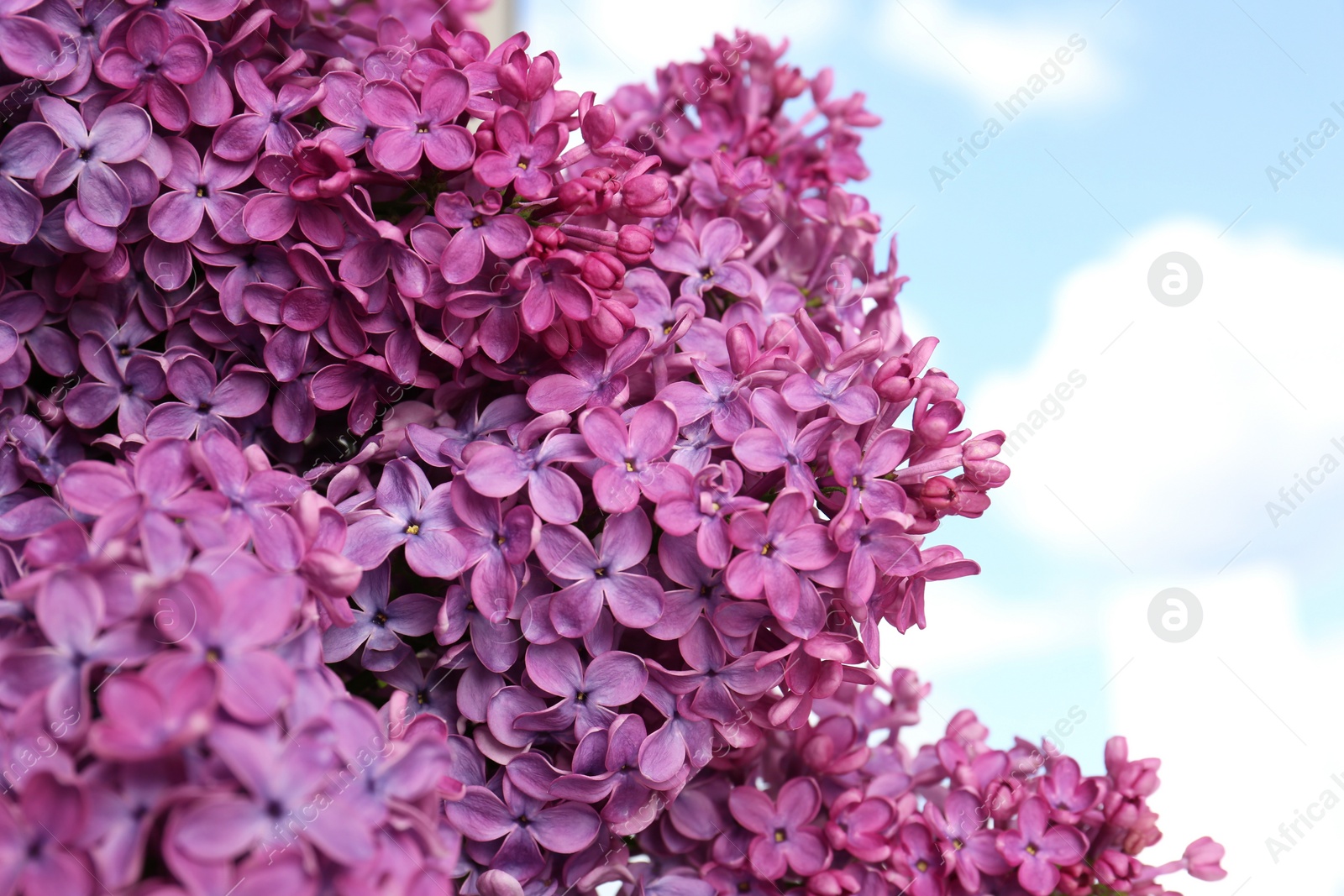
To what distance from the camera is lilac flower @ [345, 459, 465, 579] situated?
562mm

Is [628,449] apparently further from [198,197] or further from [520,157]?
[198,197]

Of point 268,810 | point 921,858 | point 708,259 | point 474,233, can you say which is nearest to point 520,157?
point 474,233

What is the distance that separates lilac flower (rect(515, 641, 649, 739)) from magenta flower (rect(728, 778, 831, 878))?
0.46 feet

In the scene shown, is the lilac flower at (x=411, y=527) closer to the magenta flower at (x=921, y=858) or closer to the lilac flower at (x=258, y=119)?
the lilac flower at (x=258, y=119)

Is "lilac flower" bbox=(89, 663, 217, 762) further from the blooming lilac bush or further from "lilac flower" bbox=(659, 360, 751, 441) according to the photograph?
"lilac flower" bbox=(659, 360, 751, 441)

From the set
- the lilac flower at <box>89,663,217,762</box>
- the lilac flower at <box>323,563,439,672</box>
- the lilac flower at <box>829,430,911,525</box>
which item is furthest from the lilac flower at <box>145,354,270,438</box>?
the lilac flower at <box>829,430,911,525</box>

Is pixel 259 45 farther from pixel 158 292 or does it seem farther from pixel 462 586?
pixel 462 586

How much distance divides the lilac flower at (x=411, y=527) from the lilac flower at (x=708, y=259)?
0.21 meters

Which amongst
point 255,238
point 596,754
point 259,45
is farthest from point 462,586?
point 259,45

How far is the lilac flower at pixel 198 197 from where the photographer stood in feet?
1.94

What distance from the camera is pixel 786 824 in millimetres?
683

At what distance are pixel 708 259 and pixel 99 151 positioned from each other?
1.16ft

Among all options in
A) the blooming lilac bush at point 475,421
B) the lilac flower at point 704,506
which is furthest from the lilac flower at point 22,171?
the lilac flower at point 704,506

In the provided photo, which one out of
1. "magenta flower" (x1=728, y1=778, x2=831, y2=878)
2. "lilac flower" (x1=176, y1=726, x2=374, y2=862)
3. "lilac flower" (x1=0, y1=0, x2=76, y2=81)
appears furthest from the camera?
"magenta flower" (x1=728, y1=778, x2=831, y2=878)
